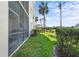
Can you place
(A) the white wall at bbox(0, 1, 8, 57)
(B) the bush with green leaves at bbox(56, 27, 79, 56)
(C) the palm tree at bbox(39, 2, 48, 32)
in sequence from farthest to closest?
(C) the palm tree at bbox(39, 2, 48, 32) → (B) the bush with green leaves at bbox(56, 27, 79, 56) → (A) the white wall at bbox(0, 1, 8, 57)

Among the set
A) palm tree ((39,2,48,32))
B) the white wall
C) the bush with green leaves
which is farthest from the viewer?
palm tree ((39,2,48,32))

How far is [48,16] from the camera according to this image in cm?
477

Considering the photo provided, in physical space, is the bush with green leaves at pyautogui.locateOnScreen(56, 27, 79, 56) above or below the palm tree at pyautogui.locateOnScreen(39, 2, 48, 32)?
below

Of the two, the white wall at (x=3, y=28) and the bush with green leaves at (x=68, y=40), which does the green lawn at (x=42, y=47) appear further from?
the white wall at (x=3, y=28)

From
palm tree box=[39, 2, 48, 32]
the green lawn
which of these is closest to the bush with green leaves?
the green lawn

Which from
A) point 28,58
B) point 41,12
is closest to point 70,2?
point 41,12

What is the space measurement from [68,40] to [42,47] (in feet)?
2.66

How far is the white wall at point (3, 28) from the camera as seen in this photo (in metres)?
3.39

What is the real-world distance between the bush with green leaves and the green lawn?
181 mm

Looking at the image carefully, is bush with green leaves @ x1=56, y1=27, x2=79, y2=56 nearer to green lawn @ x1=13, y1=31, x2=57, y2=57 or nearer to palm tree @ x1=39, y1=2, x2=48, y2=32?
green lawn @ x1=13, y1=31, x2=57, y2=57

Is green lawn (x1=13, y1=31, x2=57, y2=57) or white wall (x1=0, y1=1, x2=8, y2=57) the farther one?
green lawn (x1=13, y1=31, x2=57, y2=57)

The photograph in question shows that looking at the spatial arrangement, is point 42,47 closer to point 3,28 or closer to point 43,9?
point 43,9

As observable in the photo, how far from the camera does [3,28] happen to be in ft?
11.4

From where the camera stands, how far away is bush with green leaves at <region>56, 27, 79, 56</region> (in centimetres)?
448
